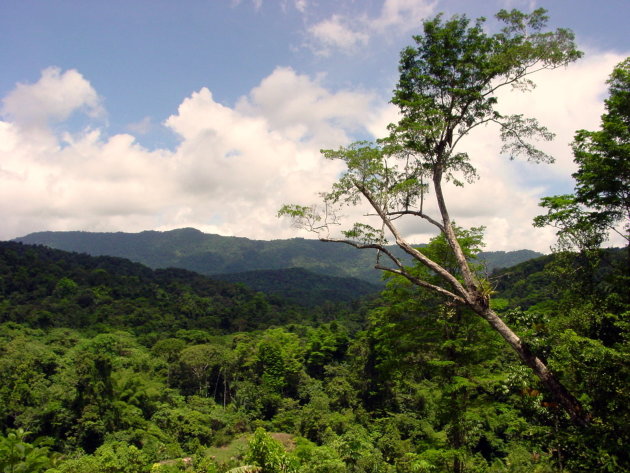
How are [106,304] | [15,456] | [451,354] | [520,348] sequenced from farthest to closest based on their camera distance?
[106,304]
[451,354]
[520,348]
[15,456]

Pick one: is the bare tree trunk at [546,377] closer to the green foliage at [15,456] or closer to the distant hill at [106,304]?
the green foliage at [15,456]

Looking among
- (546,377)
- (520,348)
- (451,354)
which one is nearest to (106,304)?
(451,354)

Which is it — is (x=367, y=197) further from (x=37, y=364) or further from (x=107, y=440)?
(x=37, y=364)

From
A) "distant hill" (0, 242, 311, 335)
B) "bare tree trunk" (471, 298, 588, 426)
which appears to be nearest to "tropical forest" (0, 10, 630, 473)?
"bare tree trunk" (471, 298, 588, 426)

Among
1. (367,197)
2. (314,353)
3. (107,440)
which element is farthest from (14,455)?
(314,353)

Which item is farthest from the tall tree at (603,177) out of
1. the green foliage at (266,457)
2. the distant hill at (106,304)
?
the distant hill at (106,304)

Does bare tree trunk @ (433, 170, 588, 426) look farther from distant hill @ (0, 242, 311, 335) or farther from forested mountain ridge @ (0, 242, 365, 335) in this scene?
forested mountain ridge @ (0, 242, 365, 335)

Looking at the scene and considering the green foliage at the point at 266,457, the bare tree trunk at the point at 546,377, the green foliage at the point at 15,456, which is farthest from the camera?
the green foliage at the point at 266,457

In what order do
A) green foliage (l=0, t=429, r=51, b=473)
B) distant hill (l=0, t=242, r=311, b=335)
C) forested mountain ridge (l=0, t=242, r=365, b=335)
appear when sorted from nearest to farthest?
green foliage (l=0, t=429, r=51, b=473), distant hill (l=0, t=242, r=311, b=335), forested mountain ridge (l=0, t=242, r=365, b=335)

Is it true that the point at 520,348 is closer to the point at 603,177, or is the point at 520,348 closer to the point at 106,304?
the point at 603,177

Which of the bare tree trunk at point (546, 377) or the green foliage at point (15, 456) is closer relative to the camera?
the green foliage at point (15, 456)

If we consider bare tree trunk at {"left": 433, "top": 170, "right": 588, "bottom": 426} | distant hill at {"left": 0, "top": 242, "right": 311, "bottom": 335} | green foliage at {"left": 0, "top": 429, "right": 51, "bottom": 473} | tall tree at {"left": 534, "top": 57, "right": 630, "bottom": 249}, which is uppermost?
tall tree at {"left": 534, "top": 57, "right": 630, "bottom": 249}

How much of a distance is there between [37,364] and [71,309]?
32427mm

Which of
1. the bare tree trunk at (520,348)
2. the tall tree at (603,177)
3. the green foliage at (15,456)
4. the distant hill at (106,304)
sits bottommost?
the distant hill at (106,304)
